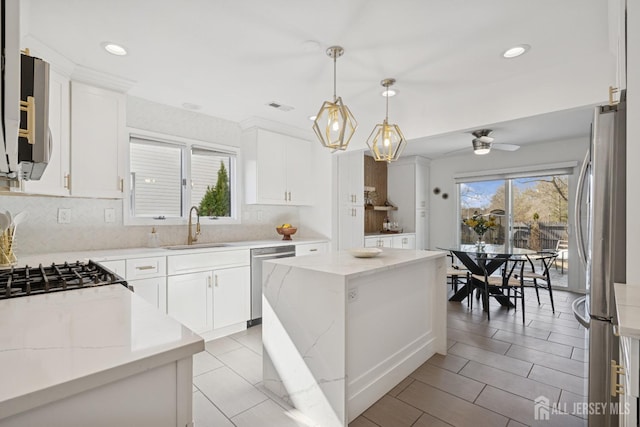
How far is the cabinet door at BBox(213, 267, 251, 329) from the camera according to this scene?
322 cm

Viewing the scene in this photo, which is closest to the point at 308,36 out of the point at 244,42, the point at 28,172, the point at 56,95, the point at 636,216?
the point at 244,42

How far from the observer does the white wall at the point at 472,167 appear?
16.8 feet

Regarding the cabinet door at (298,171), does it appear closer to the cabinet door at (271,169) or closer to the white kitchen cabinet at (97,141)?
the cabinet door at (271,169)

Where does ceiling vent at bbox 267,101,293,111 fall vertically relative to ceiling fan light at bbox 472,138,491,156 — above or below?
above

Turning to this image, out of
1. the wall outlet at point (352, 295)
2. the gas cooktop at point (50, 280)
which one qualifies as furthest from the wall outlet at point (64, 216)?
the wall outlet at point (352, 295)

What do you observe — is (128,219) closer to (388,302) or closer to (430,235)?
(388,302)

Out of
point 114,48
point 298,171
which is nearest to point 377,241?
point 298,171

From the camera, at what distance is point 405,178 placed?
6418 millimetres

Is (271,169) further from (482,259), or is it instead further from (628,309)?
(628,309)

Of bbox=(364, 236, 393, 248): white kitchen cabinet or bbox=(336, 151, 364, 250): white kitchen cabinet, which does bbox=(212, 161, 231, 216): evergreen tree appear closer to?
bbox=(336, 151, 364, 250): white kitchen cabinet

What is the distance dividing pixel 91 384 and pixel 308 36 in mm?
2203

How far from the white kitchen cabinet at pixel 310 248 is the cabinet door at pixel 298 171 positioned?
643 millimetres

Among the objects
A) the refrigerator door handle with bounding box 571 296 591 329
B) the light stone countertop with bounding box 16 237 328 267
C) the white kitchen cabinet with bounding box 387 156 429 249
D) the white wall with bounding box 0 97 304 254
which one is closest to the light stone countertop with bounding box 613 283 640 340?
the refrigerator door handle with bounding box 571 296 591 329

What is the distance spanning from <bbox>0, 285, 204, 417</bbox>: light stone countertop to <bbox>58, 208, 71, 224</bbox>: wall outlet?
2038mm
